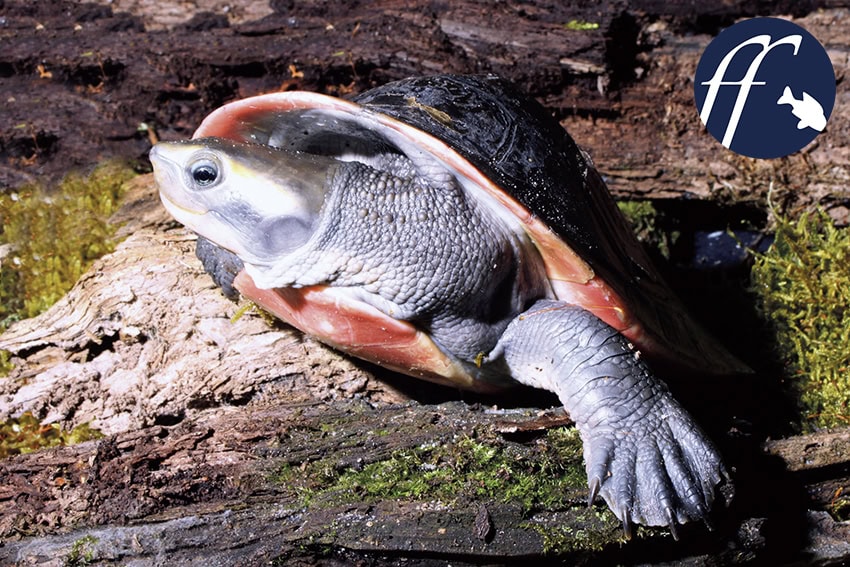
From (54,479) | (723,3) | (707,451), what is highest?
(723,3)

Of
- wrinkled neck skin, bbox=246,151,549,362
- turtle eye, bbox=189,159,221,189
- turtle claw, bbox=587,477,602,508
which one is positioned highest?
turtle eye, bbox=189,159,221,189

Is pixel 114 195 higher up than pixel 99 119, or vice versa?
pixel 99 119

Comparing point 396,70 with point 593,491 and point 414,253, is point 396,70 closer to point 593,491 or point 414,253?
point 414,253

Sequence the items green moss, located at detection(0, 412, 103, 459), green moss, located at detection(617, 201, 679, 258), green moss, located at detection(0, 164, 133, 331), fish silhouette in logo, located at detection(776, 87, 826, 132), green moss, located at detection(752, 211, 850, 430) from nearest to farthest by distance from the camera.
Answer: green moss, located at detection(0, 412, 103, 459) → green moss, located at detection(752, 211, 850, 430) → green moss, located at detection(0, 164, 133, 331) → fish silhouette in logo, located at detection(776, 87, 826, 132) → green moss, located at detection(617, 201, 679, 258)

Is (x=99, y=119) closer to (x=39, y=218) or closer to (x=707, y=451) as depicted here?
(x=39, y=218)

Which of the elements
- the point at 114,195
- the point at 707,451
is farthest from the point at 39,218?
the point at 707,451

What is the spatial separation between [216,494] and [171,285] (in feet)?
2.78

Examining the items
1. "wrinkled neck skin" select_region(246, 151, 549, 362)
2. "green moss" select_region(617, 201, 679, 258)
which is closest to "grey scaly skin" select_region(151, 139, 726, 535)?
"wrinkled neck skin" select_region(246, 151, 549, 362)

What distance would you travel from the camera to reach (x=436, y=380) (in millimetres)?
2061

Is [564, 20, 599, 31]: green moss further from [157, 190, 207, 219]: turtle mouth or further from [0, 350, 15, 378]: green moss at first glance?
[0, 350, 15, 378]: green moss

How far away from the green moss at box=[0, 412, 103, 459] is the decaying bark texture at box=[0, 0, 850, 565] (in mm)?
35

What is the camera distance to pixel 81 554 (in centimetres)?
156

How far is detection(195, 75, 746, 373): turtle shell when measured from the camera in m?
1.79

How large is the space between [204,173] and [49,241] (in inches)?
49.7
